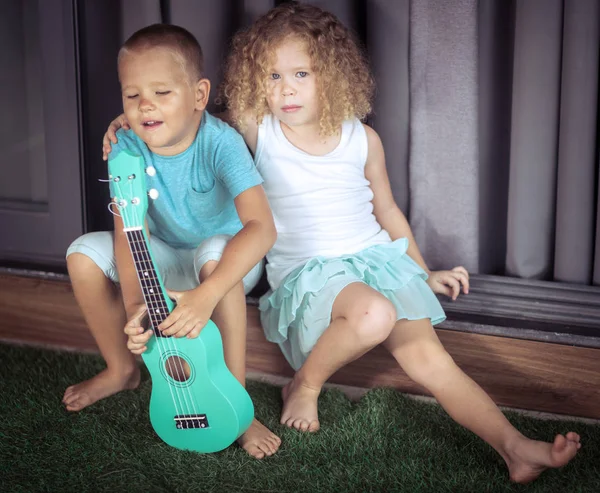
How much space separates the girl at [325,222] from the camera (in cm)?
140

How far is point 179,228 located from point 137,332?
0.92 feet

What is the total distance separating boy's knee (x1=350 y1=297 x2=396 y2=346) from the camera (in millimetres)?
1344

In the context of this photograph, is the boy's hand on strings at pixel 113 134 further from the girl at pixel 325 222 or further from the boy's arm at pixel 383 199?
the boy's arm at pixel 383 199

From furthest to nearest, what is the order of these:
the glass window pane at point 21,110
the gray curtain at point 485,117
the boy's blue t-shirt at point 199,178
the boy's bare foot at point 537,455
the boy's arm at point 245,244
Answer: the glass window pane at point 21,110 → the gray curtain at point 485,117 → the boy's blue t-shirt at point 199,178 → the boy's arm at point 245,244 → the boy's bare foot at point 537,455

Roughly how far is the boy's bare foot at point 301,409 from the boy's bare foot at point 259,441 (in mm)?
56

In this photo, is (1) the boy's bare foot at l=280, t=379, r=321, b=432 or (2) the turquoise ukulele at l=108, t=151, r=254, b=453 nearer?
(2) the turquoise ukulele at l=108, t=151, r=254, b=453

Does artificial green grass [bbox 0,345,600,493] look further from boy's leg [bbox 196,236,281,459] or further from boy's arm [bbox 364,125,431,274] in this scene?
boy's arm [bbox 364,125,431,274]

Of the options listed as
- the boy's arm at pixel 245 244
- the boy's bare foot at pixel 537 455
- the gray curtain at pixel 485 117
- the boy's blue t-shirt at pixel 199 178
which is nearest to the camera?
the boy's bare foot at pixel 537 455

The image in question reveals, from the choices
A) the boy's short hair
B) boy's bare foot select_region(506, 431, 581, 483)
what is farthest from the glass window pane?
boy's bare foot select_region(506, 431, 581, 483)

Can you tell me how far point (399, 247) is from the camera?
60.2 inches

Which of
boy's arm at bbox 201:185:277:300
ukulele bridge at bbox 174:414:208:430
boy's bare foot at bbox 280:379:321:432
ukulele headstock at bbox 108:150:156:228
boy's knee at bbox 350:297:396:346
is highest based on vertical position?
ukulele headstock at bbox 108:150:156:228

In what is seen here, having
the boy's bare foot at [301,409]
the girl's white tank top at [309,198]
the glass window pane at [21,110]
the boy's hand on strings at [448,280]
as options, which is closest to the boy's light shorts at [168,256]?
the girl's white tank top at [309,198]

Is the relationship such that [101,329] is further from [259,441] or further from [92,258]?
[259,441]

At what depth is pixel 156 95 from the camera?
4.33 ft
